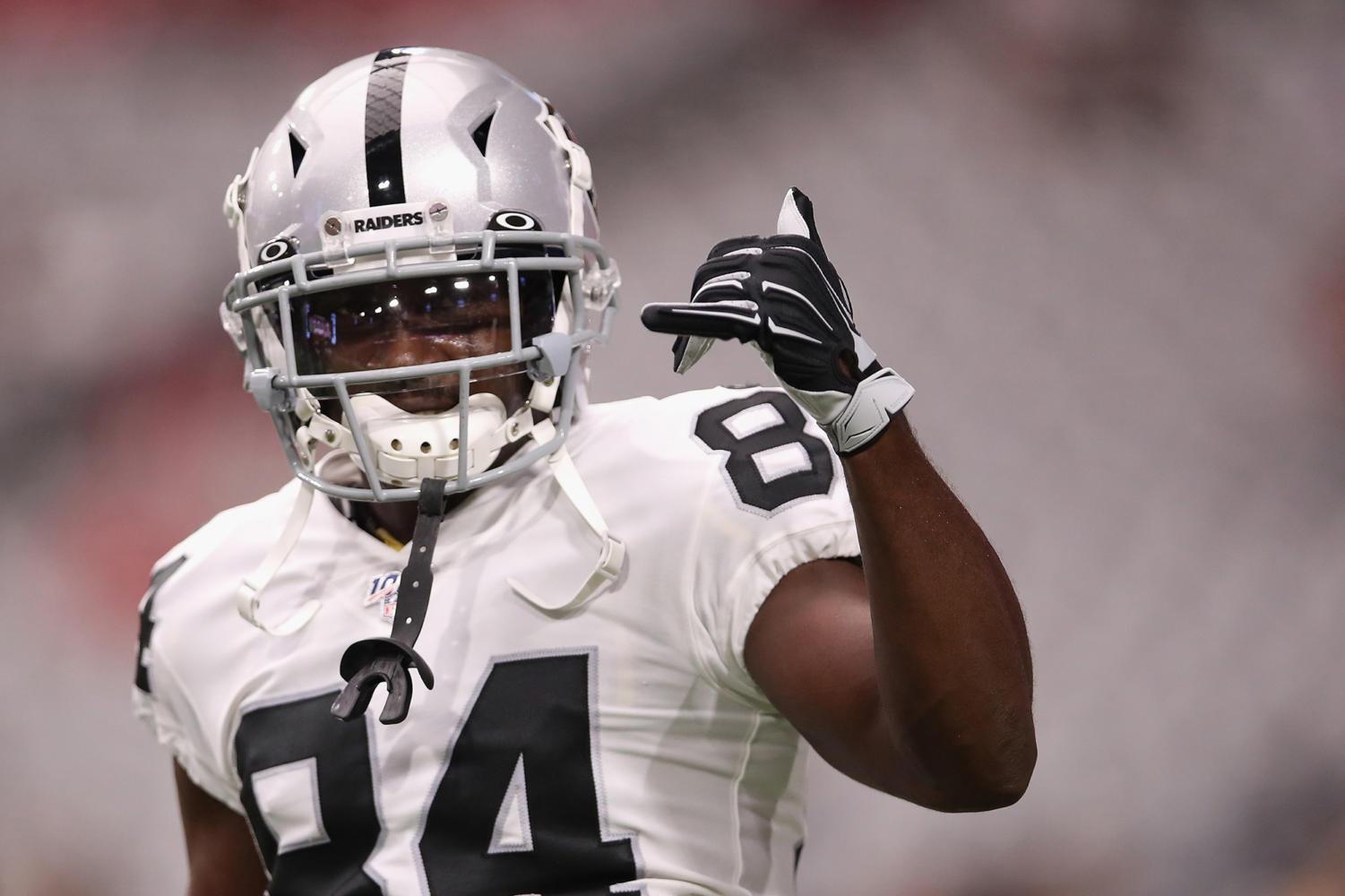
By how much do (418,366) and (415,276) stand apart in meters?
0.08

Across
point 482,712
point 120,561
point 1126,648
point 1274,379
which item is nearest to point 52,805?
point 120,561

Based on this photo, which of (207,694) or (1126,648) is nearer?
(207,694)

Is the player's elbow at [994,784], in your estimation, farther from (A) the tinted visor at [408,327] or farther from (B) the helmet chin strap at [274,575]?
(B) the helmet chin strap at [274,575]

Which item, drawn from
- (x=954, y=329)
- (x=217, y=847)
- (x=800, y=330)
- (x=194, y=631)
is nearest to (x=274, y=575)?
(x=194, y=631)

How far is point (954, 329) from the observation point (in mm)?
1747

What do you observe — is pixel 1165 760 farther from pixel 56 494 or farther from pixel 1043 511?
pixel 56 494

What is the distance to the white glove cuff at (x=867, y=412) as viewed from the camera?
821 millimetres

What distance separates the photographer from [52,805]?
202 cm

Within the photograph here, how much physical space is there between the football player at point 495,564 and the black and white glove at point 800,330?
128mm

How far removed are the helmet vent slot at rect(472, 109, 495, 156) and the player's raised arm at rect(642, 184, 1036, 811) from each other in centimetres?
39

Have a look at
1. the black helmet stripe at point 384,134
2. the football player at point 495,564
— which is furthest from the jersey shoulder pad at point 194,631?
the black helmet stripe at point 384,134

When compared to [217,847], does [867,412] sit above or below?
above

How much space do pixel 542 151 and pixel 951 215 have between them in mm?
723

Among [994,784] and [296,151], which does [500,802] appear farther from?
[296,151]
